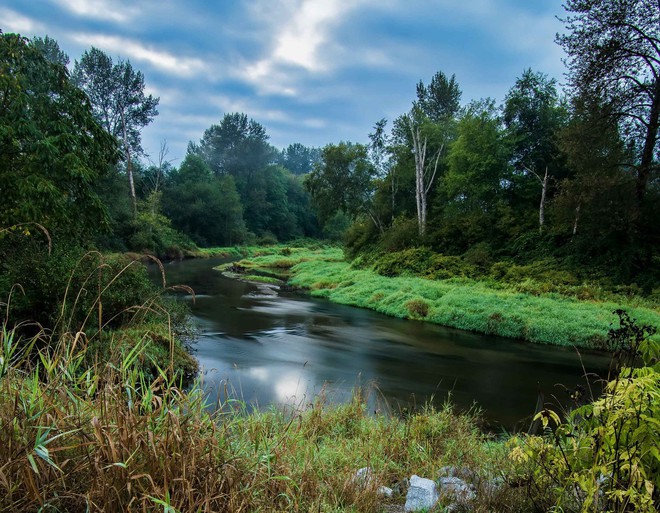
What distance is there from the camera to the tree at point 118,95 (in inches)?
1421

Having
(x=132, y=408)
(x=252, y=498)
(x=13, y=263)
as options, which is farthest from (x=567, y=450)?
(x=13, y=263)

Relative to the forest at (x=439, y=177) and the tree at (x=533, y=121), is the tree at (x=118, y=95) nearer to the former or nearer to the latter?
the forest at (x=439, y=177)

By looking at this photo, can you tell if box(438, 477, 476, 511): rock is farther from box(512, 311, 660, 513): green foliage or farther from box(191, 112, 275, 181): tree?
box(191, 112, 275, 181): tree

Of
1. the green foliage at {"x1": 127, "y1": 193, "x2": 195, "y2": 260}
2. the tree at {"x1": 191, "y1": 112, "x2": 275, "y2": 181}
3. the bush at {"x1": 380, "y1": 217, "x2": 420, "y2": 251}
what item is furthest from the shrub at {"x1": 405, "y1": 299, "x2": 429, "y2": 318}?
the tree at {"x1": 191, "y1": 112, "x2": 275, "y2": 181}

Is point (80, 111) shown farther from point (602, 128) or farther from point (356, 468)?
point (602, 128)

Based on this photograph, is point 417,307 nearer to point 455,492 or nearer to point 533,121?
point 455,492

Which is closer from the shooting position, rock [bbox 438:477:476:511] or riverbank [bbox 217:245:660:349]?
rock [bbox 438:477:476:511]

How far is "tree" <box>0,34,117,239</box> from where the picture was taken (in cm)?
826

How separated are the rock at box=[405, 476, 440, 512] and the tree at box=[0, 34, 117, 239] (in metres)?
8.72

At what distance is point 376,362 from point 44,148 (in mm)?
9016

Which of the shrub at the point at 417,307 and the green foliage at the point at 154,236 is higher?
the green foliage at the point at 154,236

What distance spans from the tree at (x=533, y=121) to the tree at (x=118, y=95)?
31.3 metres

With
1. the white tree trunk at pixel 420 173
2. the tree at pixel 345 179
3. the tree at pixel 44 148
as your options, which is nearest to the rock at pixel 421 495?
the tree at pixel 44 148

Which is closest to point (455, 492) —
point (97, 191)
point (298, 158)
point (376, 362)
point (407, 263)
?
point (376, 362)
